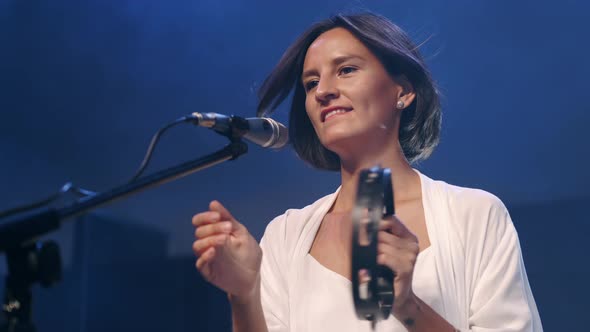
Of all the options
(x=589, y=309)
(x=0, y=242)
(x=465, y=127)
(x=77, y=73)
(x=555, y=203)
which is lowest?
(x=589, y=309)

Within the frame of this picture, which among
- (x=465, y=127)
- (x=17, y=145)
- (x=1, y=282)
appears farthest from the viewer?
(x=17, y=145)

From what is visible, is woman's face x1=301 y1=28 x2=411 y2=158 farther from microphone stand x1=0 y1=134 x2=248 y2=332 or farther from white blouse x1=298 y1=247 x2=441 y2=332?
microphone stand x1=0 y1=134 x2=248 y2=332

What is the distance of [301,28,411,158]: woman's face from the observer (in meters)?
1.98

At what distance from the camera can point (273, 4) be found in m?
2.87

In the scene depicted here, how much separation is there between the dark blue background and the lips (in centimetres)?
67

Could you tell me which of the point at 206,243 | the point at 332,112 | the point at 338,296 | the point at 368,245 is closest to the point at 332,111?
the point at 332,112

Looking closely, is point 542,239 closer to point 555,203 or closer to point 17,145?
point 555,203

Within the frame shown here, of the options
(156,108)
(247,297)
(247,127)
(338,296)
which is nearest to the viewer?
(247,127)

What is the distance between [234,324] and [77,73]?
166 centimetres

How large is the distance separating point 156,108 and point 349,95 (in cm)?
130

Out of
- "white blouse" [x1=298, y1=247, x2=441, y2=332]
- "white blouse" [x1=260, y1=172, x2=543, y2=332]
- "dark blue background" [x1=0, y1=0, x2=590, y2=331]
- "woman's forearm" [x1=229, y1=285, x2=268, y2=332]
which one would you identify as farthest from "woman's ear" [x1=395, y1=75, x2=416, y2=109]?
"woman's forearm" [x1=229, y1=285, x2=268, y2=332]

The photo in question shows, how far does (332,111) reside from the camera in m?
2.00

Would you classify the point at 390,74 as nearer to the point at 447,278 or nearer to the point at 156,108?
the point at 447,278

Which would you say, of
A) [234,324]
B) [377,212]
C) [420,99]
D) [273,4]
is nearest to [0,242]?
[377,212]
